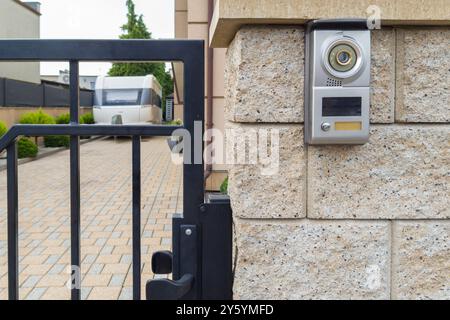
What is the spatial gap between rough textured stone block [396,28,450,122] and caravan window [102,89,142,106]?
19568mm

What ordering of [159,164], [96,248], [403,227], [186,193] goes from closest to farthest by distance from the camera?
[403,227] < [186,193] < [96,248] < [159,164]

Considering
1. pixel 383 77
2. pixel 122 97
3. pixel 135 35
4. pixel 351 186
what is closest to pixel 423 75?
pixel 383 77

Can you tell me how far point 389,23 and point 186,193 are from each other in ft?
2.83

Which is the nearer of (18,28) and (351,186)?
(351,186)

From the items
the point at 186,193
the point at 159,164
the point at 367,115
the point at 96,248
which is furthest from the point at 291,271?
the point at 159,164

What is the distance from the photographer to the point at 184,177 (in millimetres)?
1729

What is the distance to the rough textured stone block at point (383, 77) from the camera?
154 centimetres

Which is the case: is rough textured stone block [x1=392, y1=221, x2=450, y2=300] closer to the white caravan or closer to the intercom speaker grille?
the intercom speaker grille

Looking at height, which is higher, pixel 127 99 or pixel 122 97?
pixel 122 97

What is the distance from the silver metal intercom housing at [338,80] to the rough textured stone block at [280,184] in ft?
0.25

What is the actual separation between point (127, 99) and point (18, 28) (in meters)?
9.89

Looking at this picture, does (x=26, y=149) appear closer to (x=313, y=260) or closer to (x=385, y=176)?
(x=313, y=260)

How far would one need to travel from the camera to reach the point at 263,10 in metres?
1.47
